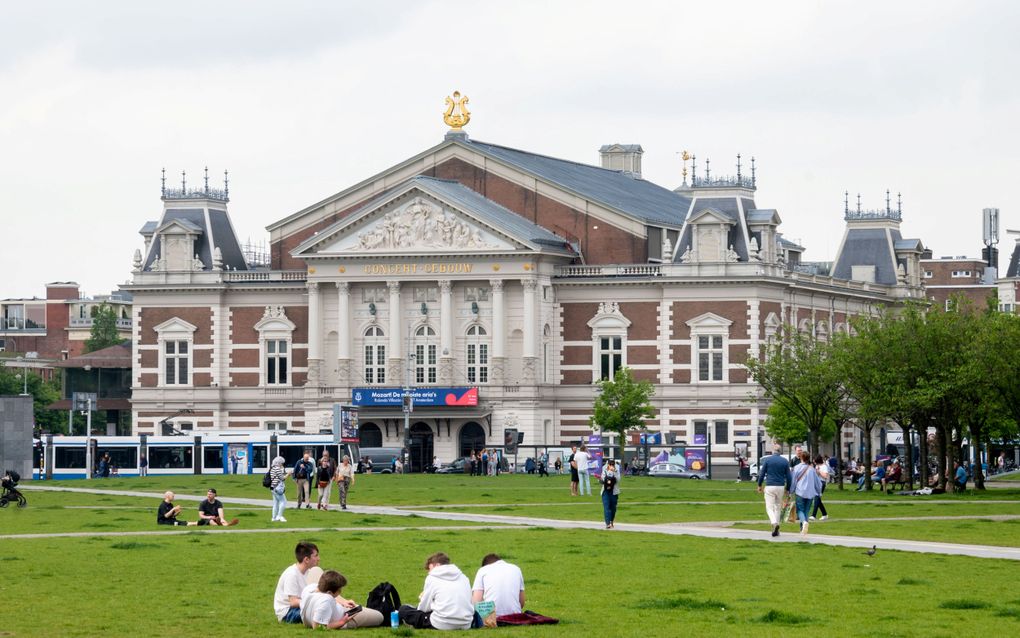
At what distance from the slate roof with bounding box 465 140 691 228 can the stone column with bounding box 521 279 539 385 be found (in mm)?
7638

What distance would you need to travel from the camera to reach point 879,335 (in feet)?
259

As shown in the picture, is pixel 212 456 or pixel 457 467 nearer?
pixel 212 456

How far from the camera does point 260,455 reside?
112m

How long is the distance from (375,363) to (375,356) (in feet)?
1.38

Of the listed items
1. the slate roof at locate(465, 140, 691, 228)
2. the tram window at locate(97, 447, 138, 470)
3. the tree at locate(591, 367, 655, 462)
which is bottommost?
the tram window at locate(97, 447, 138, 470)

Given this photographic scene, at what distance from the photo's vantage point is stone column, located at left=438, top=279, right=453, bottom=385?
11738cm

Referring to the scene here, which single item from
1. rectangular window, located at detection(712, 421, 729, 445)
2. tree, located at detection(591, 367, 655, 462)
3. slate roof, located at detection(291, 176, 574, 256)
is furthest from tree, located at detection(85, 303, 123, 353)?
tree, located at detection(591, 367, 655, 462)

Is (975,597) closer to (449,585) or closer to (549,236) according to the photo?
(449,585)

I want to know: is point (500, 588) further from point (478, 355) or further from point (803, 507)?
point (478, 355)

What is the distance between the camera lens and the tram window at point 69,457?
111 m

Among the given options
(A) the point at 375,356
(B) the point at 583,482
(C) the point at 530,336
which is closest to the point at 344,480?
(B) the point at 583,482

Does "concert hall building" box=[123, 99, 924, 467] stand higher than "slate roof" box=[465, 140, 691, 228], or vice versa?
"slate roof" box=[465, 140, 691, 228]

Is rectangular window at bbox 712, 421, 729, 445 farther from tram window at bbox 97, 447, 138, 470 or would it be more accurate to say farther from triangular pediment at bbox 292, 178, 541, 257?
tram window at bbox 97, 447, 138, 470

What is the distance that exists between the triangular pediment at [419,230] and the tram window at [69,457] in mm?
17457
